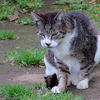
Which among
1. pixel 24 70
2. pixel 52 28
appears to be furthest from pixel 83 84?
pixel 24 70

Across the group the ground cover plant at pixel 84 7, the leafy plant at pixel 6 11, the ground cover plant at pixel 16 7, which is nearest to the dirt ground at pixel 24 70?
the leafy plant at pixel 6 11

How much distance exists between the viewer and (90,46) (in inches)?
174

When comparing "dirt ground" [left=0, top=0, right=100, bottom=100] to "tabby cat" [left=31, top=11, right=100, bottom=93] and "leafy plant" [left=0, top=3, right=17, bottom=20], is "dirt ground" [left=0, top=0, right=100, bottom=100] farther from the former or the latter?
"leafy plant" [left=0, top=3, right=17, bottom=20]

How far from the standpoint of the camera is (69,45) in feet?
13.9

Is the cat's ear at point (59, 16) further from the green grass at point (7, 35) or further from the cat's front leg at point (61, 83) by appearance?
the green grass at point (7, 35)

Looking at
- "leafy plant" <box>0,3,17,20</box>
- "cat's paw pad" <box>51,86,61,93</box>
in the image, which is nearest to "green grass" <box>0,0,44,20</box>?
"leafy plant" <box>0,3,17,20</box>

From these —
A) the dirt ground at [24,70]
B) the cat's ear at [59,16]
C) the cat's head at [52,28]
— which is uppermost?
the cat's ear at [59,16]

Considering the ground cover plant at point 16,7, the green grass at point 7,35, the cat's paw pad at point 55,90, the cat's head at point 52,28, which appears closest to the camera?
the cat's head at point 52,28

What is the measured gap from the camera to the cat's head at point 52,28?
408cm

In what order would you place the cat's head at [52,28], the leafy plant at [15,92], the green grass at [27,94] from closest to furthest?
the green grass at [27,94], the leafy plant at [15,92], the cat's head at [52,28]

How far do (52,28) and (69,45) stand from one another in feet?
1.12

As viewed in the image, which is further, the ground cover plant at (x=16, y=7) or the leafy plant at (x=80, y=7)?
the leafy plant at (x=80, y=7)

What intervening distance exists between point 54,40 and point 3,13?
4.84 metres

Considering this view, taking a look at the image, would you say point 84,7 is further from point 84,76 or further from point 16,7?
point 84,76
